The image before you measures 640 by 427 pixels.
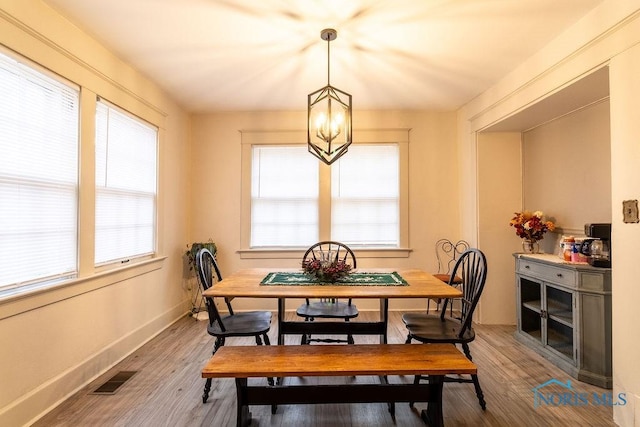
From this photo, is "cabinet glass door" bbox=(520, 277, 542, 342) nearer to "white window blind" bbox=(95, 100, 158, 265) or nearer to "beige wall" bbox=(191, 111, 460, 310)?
"beige wall" bbox=(191, 111, 460, 310)

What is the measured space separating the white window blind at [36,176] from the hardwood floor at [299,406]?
930 mm

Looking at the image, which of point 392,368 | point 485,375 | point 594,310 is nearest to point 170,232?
point 392,368

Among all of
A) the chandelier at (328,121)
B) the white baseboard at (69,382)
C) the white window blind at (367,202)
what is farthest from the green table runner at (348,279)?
the white window blind at (367,202)

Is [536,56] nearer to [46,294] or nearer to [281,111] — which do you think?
[281,111]

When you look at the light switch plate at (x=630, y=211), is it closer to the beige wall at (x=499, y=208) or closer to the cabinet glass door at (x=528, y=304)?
the cabinet glass door at (x=528, y=304)

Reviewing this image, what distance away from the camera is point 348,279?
238 cm

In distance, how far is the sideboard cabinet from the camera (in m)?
2.33

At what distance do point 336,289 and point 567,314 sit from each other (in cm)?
215

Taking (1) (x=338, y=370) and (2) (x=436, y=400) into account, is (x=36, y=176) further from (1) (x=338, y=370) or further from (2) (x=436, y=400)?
(2) (x=436, y=400)

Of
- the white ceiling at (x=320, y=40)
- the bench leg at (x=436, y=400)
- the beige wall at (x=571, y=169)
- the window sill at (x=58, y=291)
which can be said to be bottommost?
the bench leg at (x=436, y=400)

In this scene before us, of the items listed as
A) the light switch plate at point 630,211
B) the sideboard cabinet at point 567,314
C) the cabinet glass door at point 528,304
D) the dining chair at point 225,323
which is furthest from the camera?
the cabinet glass door at point 528,304

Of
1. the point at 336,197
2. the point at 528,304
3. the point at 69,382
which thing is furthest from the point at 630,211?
the point at 69,382

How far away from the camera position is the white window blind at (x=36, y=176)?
6.05 ft

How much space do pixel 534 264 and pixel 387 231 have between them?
1697 mm
